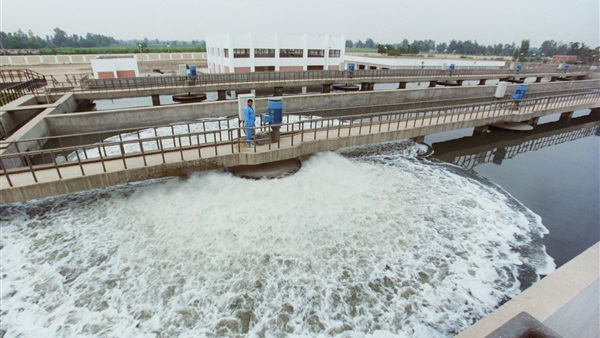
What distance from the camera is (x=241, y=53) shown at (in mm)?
36844

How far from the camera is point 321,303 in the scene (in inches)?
238

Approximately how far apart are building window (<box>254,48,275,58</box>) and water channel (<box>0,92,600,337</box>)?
31.2 meters

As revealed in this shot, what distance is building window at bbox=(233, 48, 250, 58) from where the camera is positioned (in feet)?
119

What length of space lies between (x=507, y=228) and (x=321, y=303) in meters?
6.70

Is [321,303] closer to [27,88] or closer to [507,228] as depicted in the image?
[507,228]

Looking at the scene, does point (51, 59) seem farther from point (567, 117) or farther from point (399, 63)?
point (567, 117)

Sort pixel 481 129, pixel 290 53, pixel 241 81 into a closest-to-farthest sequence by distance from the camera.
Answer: pixel 481 129 → pixel 241 81 → pixel 290 53

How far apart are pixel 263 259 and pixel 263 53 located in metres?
36.6

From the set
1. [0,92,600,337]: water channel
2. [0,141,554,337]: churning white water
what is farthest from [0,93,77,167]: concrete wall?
[0,141,554,337]: churning white water

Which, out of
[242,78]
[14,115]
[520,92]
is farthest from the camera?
[242,78]

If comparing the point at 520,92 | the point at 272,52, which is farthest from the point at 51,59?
the point at 520,92

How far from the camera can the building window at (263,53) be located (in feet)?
125

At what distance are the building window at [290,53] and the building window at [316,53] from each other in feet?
4.91

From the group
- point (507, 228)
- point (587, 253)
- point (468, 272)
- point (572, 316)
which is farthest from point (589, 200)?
point (572, 316)
